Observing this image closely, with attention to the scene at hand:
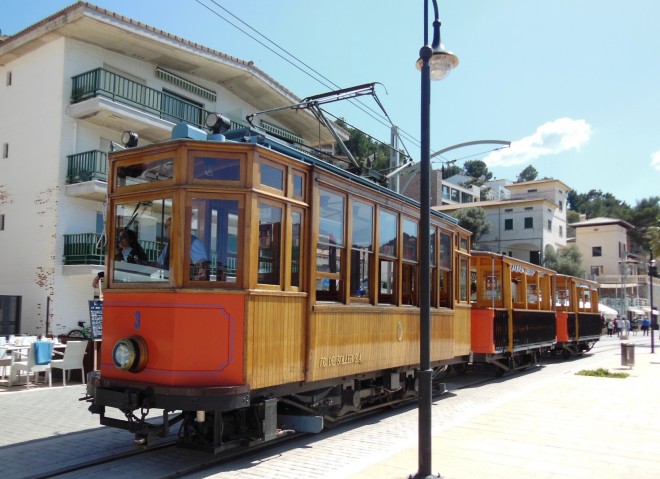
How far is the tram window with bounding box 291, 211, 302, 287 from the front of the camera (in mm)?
6516

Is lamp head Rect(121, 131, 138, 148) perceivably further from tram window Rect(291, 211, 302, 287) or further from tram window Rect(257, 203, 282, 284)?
tram window Rect(291, 211, 302, 287)

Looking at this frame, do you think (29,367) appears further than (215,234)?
Yes

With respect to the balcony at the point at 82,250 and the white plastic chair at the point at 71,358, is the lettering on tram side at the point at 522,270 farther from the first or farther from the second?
the balcony at the point at 82,250

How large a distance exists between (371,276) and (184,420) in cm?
299

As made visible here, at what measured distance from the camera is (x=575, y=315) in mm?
20188

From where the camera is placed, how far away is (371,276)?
7852 millimetres

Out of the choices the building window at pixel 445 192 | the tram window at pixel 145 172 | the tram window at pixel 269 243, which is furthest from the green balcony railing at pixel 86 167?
the building window at pixel 445 192

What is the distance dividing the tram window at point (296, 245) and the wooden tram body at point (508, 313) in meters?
7.35

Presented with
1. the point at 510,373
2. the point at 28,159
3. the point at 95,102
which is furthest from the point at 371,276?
the point at 28,159

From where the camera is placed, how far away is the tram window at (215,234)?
590 centimetres

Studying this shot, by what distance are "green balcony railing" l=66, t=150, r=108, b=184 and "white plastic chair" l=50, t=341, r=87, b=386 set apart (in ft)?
22.2

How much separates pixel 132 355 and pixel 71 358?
6.63m

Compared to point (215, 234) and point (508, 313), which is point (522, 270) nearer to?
point (508, 313)

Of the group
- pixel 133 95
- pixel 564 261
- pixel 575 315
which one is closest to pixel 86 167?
pixel 133 95
